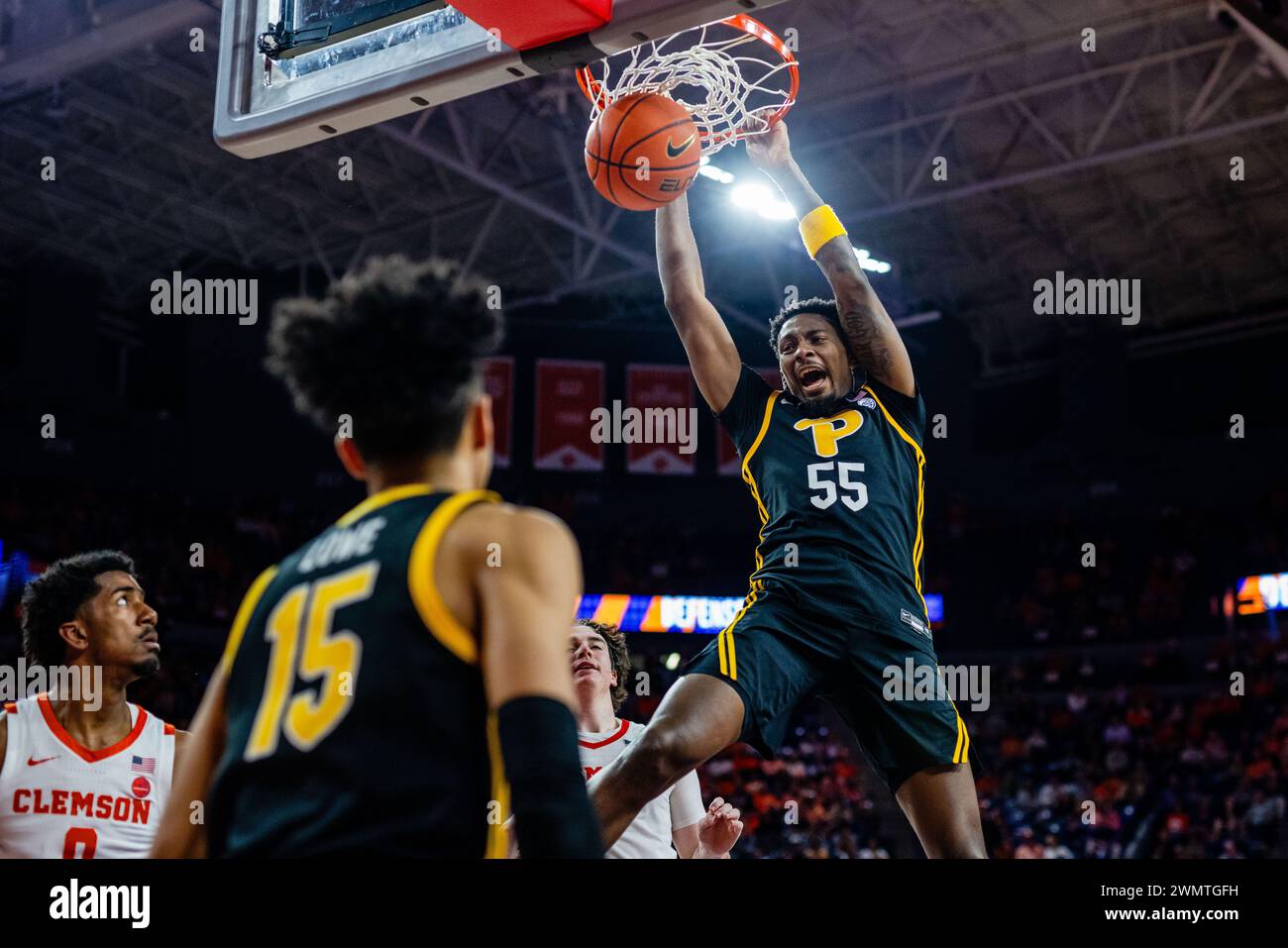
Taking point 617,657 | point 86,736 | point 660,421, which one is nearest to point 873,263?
point 660,421

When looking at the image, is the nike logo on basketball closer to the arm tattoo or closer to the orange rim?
the orange rim

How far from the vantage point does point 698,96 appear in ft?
19.1

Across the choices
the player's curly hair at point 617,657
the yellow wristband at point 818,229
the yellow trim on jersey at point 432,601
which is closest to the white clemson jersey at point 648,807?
the player's curly hair at point 617,657

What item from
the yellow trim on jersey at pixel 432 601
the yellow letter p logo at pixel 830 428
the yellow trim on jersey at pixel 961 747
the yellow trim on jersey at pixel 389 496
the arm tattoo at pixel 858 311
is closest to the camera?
the yellow trim on jersey at pixel 432 601

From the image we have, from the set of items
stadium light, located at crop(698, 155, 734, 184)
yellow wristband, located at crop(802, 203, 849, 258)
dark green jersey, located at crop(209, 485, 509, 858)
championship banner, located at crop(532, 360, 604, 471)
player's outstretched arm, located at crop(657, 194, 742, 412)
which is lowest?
dark green jersey, located at crop(209, 485, 509, 858)

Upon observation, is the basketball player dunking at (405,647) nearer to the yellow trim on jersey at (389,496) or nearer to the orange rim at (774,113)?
the yellow trim on jersey at (389,496)

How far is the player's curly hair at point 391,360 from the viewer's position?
213 cm

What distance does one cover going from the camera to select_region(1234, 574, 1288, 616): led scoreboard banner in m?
18.0

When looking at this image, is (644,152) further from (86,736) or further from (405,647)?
(405,647)

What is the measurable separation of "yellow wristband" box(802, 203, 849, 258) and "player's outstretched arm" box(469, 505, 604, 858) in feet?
9.05

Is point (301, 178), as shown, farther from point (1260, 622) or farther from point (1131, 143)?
point (1260, 622)

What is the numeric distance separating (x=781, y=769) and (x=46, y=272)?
1196 centimetres

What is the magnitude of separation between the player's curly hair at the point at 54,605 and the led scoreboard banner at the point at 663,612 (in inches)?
579

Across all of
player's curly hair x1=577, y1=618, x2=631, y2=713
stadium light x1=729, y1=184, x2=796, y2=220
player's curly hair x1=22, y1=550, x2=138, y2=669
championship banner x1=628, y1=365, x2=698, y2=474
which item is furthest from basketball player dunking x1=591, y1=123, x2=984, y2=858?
championship banner x1=628, y1=365, x2=698, y2=474
